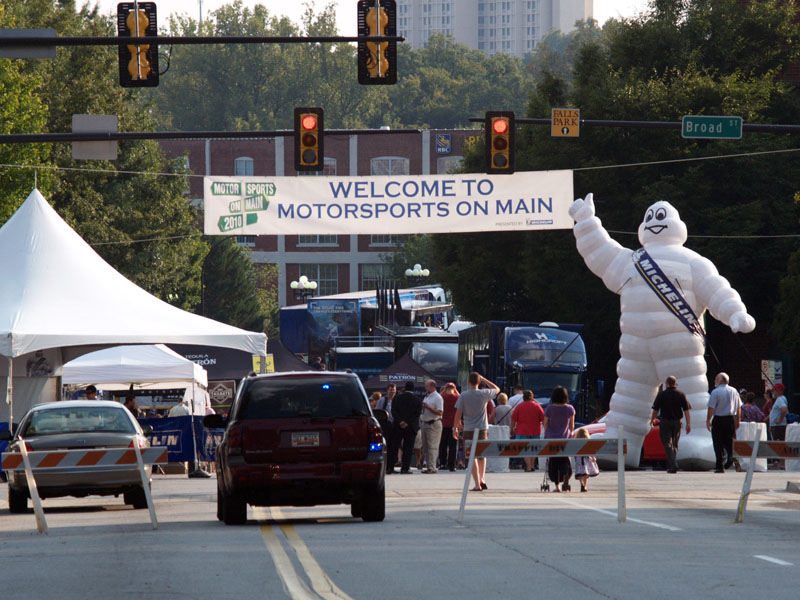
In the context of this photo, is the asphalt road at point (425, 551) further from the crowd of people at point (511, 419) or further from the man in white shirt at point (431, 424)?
the man in white shirt at point (431, 424)

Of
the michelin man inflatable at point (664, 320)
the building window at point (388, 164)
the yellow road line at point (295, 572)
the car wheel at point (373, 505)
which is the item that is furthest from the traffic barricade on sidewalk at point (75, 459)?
the building window at point (388, 164)

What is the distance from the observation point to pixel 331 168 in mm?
100812

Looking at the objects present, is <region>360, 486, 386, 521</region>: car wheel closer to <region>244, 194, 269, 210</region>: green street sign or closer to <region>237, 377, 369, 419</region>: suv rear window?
<region>237, 377, 369, 419</region>: suv rear window

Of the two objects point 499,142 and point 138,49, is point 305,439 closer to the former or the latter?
point 138,49

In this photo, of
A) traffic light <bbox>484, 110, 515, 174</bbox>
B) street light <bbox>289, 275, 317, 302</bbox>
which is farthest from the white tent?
street light <bbox>289, 275, 317, 302</bbox>

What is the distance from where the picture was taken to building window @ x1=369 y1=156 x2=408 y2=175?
330ft

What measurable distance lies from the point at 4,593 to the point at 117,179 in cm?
4390

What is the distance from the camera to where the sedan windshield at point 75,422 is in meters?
18.1

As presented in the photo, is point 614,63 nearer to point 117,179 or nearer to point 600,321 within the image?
point 600,321

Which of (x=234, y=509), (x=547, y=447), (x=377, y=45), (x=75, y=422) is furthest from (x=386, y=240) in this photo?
(x=234, y=509)

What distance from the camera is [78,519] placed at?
1678 cm

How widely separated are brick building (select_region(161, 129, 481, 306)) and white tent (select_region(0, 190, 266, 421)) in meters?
71.2

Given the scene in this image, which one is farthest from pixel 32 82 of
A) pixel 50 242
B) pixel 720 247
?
pixel 720 247

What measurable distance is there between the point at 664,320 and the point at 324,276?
250 feet
